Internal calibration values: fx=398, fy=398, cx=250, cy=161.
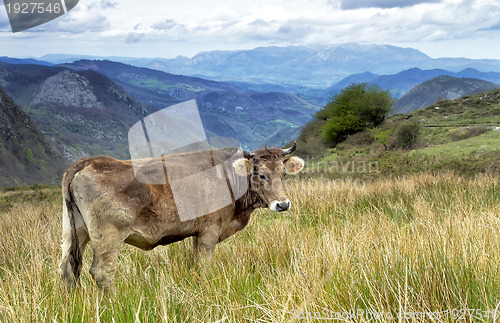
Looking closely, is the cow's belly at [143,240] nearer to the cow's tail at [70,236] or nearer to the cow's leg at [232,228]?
the cow's tail at [70,236]

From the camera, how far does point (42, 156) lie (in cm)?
13962

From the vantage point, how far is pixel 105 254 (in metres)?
4.64

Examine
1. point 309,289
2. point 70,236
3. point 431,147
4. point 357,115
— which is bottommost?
point 357,115

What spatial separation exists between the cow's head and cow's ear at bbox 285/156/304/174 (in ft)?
1.06

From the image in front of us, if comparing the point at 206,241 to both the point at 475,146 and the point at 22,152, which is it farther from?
the point at 22,152

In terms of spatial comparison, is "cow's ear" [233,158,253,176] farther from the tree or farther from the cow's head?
the tree

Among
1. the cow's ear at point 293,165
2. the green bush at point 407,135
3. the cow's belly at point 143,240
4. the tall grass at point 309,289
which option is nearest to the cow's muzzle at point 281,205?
the tall grass at point 309,289

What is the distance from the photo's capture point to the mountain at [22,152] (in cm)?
12769

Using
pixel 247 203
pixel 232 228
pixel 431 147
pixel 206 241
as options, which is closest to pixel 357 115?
pixel 431 147

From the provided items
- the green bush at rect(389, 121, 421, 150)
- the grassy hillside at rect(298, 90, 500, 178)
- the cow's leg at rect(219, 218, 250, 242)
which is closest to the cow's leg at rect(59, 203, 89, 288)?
the cow's leg at rect(219, 218, 250, 242)

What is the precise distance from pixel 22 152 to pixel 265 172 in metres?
152

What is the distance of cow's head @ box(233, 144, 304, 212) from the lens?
5873 millimetres

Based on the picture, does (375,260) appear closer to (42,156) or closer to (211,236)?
(211,236)

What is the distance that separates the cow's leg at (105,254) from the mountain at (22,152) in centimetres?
13179
